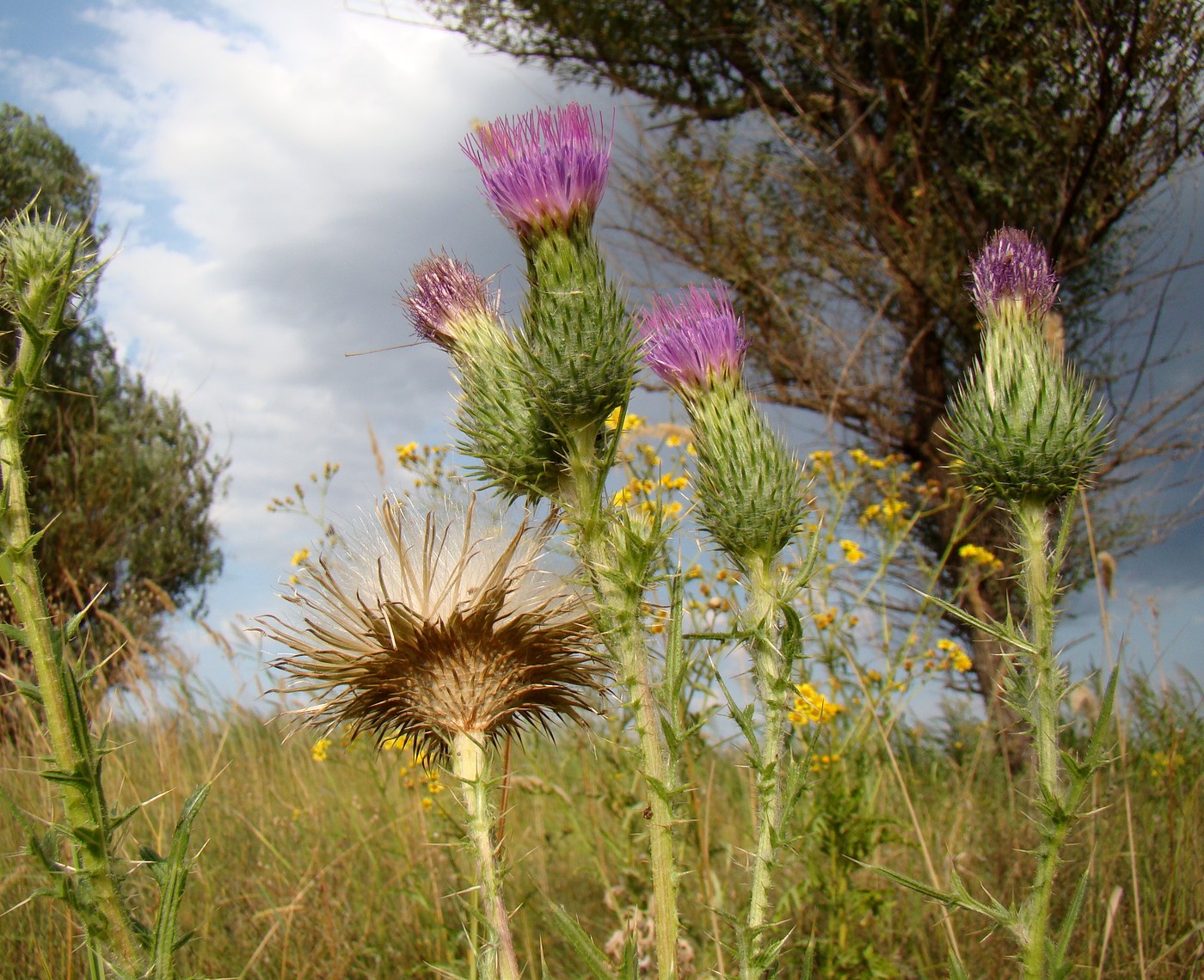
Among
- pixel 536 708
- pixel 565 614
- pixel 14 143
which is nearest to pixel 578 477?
pixel 565 614

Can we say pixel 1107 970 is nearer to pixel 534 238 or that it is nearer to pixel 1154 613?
pixel 1154 613

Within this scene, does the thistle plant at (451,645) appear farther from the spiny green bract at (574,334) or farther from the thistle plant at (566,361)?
the spiny green bract at (574,334)

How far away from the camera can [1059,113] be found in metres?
8.33

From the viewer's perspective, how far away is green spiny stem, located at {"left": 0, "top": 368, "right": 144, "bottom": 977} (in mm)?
1390

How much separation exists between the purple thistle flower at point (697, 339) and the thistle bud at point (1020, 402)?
54cm

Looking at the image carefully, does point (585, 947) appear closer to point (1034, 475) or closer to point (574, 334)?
point (574, 334)

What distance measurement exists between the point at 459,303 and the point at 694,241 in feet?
28.2

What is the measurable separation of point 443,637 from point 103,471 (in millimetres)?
16595

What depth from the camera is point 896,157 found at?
380 inches

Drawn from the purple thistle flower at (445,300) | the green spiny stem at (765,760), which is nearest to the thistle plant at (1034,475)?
the green spiny stem at (765,760)

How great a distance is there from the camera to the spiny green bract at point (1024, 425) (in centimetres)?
196

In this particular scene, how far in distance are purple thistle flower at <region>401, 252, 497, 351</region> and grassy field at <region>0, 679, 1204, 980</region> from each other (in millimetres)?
909

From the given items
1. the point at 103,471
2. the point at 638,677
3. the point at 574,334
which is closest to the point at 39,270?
the point at 574,334

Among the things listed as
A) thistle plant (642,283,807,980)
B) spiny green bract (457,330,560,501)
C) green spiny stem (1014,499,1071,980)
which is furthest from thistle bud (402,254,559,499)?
green spiny stem (1014,499,1071,980)
